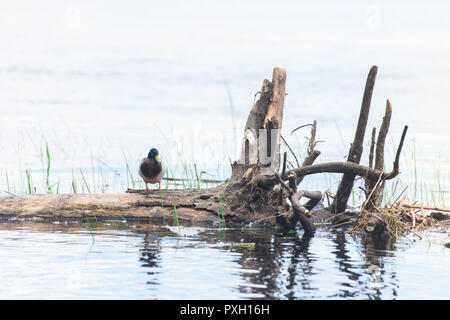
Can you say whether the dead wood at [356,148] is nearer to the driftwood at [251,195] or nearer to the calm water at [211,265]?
the driftwood at [251,195]

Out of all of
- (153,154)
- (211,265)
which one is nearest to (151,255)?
(211,265)

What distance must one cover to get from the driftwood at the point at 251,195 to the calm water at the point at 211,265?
3.30ft

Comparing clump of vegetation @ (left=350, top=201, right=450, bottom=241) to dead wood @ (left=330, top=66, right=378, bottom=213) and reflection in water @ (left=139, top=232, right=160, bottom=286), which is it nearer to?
dead wood @ (left=330, top=66, right=378, bottom=213)

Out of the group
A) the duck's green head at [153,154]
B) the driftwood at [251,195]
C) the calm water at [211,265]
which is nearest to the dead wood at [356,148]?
the driftwood at [251,195]

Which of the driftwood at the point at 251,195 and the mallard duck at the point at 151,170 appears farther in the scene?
the mallard duck at the point at 151,170

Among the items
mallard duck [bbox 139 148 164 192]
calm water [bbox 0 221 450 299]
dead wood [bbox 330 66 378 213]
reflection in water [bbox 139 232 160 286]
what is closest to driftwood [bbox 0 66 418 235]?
dead wood [bbox 330 66 378 213]

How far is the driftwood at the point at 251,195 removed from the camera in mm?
10820

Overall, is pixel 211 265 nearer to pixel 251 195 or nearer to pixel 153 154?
pixel 251 195

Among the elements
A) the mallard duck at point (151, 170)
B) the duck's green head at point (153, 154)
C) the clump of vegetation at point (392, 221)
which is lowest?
the clump of vegetation at point (392, 221)

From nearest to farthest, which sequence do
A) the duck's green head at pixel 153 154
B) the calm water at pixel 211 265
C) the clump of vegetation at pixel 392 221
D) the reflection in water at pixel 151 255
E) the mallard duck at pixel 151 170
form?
1. the calm water at pixel 211 265
2. the reflection in water at pixel 151 255
3. the clump of vegetation at pixel 392 221
4. the mallard duck at pixel 151 170
5. the duck's green head at pixel 153 154

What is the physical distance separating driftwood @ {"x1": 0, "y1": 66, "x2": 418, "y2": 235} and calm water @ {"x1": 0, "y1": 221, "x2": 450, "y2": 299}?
101 cm

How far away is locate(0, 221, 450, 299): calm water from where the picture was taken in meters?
5.53
